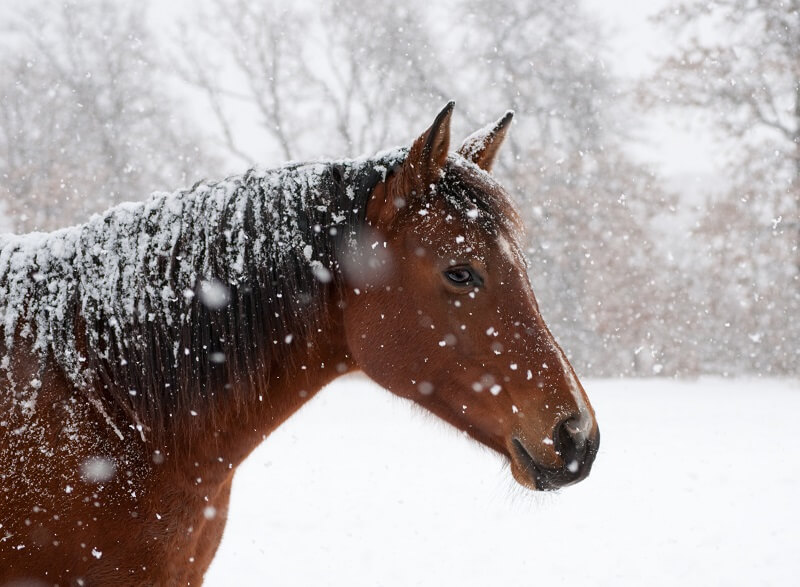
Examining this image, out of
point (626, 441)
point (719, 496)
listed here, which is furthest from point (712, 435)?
point (719, 496)

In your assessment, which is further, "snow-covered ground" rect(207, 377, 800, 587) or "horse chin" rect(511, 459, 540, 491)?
"snow-covered ground" rect(207, 377, 800, 587)

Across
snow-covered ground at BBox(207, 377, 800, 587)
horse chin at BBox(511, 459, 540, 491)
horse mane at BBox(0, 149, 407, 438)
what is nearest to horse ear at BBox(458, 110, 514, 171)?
horse mane at BBox(0, 149, 407, 438)

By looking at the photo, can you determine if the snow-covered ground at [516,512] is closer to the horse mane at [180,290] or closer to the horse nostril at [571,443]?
the horse nostril at [571,443]

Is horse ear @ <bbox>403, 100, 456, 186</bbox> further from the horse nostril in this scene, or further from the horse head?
the horse nostril

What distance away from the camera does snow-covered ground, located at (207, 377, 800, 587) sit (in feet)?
16.6

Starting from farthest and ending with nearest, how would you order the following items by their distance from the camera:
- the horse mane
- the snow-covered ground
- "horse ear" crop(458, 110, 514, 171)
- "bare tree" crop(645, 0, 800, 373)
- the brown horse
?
"bare tree" crop(645, 0, 800, 373) → the snow-covered ground → "horse ear" crop(458, 110, 514, 171) → the horse mane → the brown horse

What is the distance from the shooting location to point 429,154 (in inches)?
82.6

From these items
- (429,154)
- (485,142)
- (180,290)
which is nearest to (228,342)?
(180,290)

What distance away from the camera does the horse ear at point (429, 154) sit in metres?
2.04

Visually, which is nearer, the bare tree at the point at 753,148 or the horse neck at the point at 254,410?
the horse neck at the point at 254,410

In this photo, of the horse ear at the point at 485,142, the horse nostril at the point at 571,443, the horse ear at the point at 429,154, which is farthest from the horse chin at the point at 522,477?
the horse ear at the point at 485,142

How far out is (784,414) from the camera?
1055 centimetres

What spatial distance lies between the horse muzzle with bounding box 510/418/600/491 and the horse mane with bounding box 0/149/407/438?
88 centimetres

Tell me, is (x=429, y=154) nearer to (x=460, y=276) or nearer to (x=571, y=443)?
(x=460, y=276)
